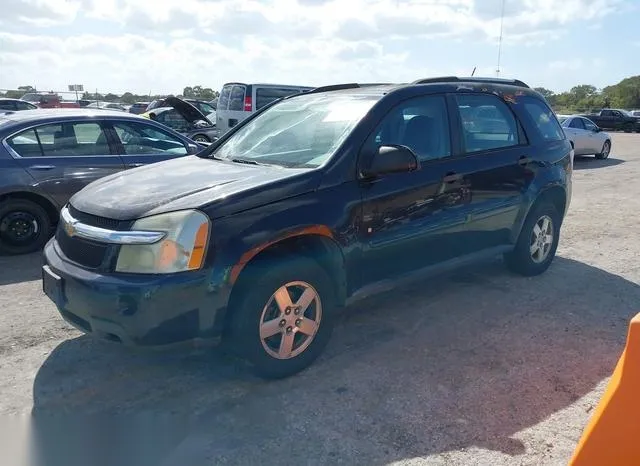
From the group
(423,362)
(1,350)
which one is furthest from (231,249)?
(1,350)

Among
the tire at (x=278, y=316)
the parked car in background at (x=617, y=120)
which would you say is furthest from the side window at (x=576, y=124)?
the parked car in background at (x=617, y=120)

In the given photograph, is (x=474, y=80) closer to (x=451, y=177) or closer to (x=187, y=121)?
(x=451, y=177)

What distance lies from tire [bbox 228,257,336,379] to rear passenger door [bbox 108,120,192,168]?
4.20 metres

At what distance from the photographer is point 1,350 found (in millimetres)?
4312

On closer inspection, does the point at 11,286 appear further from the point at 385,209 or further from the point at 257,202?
the point at 385,209

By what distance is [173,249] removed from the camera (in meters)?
3.35

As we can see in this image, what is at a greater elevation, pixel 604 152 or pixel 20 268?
pixel 604 152

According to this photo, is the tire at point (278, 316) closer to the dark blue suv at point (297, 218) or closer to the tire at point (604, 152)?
the dark blue suv at point (297, 218)

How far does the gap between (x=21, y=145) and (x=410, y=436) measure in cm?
556

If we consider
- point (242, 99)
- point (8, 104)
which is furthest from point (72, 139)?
point (8, 104)

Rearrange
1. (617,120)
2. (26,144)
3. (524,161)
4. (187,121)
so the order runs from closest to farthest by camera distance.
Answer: (524,161)
(26,144)
(187,121)
(617,120)

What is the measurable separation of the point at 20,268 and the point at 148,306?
12.4 ft

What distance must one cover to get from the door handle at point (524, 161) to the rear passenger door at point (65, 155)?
4.49m

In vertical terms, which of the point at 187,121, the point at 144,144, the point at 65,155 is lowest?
the point at 65,155
